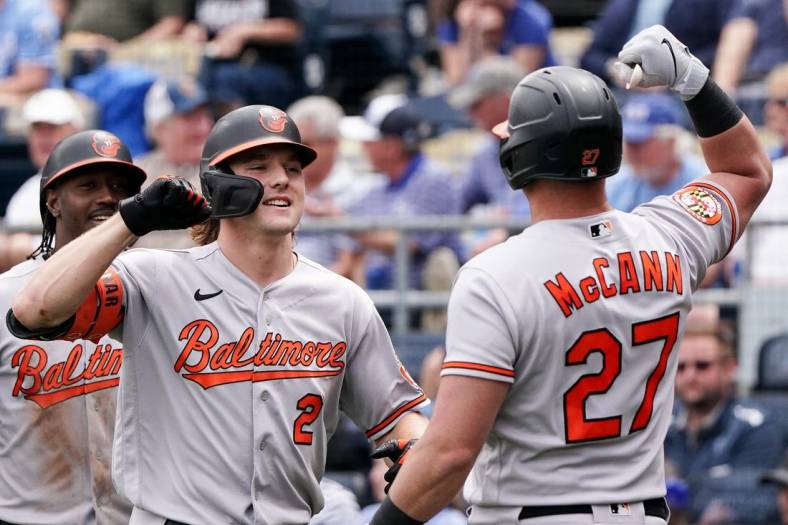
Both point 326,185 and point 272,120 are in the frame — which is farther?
point 326,185

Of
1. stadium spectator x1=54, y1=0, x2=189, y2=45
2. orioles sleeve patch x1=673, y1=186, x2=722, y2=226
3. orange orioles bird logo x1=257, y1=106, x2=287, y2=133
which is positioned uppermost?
orange orioles bird logo x1=257, y1=106, x2=287, y2=133

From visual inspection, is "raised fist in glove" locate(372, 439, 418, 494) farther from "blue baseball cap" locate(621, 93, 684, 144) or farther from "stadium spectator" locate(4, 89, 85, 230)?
"stadium spectator" locate(4, 89, 85, 230)

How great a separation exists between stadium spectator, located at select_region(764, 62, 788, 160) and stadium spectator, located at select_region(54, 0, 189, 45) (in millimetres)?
4371

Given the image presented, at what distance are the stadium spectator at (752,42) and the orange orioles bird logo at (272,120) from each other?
18.0 feet

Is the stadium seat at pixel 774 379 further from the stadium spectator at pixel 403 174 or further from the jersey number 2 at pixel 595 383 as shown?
the jersey number 2 at pixel 595 383

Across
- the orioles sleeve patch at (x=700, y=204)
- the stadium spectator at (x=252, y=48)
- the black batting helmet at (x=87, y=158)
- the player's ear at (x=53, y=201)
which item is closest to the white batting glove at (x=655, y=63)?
the orioles sleeve patch at (x=700, y=204)

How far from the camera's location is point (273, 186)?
4.03 meters

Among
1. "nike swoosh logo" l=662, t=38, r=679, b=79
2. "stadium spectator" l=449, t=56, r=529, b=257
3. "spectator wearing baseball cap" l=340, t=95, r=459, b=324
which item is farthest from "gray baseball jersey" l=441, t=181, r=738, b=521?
"spectator wearing baseball cap" l=340, t=95, r=459, b=324

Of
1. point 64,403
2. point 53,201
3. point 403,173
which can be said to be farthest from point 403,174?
point 64,403

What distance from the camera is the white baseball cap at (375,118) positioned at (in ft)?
29.0

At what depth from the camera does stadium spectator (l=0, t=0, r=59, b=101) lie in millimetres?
10039

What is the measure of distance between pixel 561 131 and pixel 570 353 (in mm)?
546

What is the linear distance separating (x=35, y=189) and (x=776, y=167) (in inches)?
163

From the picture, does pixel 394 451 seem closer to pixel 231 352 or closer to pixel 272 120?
pixel 231 352
